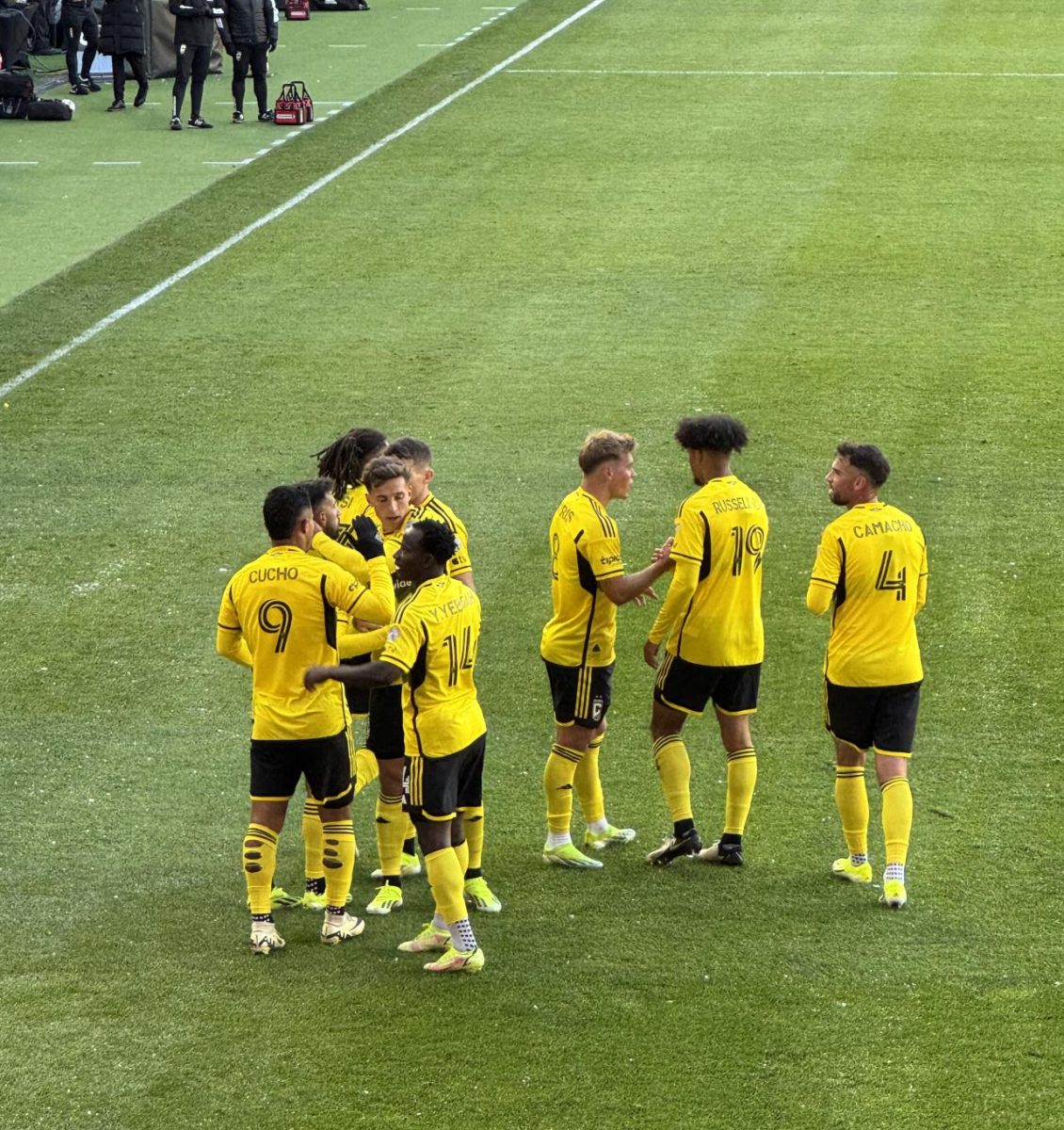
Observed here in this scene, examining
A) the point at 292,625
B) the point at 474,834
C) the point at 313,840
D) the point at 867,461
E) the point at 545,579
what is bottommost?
the point at 545,579

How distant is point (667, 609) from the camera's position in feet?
23.8

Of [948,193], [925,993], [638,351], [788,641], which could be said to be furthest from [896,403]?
[925,993]

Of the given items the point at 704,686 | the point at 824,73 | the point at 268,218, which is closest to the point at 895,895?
the point at 704,686

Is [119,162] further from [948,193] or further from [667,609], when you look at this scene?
[667,609]

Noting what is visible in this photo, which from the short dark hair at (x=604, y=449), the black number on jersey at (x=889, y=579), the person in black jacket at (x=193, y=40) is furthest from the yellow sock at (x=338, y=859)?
the person in black jacket at (x=193, y=40)

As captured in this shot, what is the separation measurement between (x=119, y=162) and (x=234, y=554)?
459 inches

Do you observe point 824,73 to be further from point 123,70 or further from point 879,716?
point 879,716

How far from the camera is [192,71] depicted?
2228 centimetres

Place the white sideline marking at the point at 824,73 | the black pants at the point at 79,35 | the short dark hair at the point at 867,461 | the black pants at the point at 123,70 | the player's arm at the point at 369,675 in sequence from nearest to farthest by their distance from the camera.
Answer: the player's arm at the point at 369,675, the short dark hair at the point at 867,461, the black pants at the point at 123,70, the black pants at the point at 79,35, the white sideline marking at the point at 824,73

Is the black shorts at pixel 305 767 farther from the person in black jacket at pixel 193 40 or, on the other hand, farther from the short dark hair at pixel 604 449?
the person in black jacket at pixel 193 40

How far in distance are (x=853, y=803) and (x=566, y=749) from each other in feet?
3.95

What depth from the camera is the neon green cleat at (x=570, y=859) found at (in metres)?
7.35

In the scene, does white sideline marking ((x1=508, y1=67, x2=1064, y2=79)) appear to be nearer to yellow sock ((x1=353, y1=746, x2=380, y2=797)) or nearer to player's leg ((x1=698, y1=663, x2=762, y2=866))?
player's leg ((x1=698, y1=663, x2=762, y2=866))

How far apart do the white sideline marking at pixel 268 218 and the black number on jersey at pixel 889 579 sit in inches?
359
